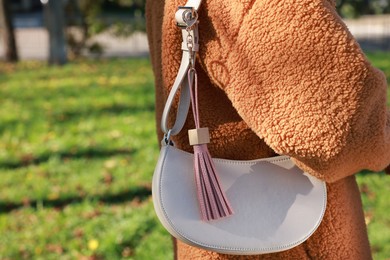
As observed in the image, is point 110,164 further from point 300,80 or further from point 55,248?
point 300,80

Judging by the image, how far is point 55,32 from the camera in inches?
495

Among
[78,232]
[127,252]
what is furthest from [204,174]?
[78,232]

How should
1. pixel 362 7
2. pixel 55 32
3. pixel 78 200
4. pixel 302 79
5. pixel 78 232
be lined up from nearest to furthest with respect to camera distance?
pixel 302 79
pixel 78 232
pixel 78 200
pixel 55 32
pixel 362 7

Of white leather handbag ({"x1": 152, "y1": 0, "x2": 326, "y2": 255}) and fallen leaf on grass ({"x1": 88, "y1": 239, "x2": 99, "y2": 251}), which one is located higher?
white leather handbag ({"x1": 152, "y1": 0, "x2": 326, "y2": 255})

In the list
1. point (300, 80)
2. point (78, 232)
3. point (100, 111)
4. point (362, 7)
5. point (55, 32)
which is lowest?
point (362, 7)

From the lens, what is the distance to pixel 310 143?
1.27 metres

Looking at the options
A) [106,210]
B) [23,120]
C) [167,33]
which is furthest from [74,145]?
[167,33]

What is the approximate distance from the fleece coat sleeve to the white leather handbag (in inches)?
3.9

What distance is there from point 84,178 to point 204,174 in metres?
4.15

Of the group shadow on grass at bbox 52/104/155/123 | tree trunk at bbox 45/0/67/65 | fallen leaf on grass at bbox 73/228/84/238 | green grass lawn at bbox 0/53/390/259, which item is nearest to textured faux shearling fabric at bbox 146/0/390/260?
green grass lawn at bbox 0/53/390/259

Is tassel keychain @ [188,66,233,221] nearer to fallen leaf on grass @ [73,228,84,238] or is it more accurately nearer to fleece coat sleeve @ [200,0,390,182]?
fleece coat sleeve @ [200,0,390,182]

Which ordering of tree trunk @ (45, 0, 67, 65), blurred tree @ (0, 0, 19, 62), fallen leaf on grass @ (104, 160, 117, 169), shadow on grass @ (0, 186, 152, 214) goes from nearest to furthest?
shadow on grass @ (0, 186, 152, 214) → fallen leaf on grass @ (104, 160, 117, 169) → tree trunk @ (45, 0, 67, 65) → blurred tree @ (0, 0, 19, 62)

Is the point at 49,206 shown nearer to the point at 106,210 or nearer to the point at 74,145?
the point at 106,210

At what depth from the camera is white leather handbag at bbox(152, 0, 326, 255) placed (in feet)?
4.42
